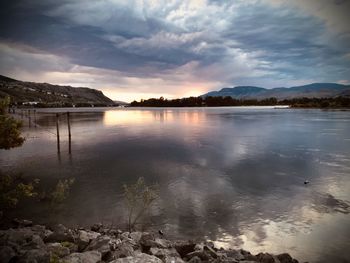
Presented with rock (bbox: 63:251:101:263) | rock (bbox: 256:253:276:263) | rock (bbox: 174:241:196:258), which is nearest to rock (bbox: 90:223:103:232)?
rock (bbox: 63:251:101:263)

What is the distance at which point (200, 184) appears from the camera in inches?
989

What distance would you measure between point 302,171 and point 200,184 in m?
13.9

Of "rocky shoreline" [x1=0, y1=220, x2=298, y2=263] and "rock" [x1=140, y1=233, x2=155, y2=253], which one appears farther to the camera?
"rock" [x1=140, y1=233, x2=155, y2=253]

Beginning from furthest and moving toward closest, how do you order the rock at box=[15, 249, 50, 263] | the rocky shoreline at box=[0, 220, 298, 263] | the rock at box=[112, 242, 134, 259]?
the rock at box=[112, 242, 134, 259], the rocky shoreline at box=[0, 220, 298, 263], the rock at box=[15, 249, 50, 263]

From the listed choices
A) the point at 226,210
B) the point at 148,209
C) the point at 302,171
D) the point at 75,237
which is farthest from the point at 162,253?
the point at 302,171

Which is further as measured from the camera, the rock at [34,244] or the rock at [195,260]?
the rock at [195,260]

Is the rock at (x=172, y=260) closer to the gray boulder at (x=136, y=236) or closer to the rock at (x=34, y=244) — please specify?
the gray boulder at (x=136, y=236)

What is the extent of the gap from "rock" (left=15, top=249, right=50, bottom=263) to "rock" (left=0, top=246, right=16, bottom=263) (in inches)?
16.4

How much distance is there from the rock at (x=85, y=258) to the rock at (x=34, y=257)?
732mm

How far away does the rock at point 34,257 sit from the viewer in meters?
8.76

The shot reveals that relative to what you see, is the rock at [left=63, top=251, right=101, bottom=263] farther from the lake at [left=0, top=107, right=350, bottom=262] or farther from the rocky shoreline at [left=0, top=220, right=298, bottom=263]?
the lake at [left=0, top=107, right=350, bottom=262]

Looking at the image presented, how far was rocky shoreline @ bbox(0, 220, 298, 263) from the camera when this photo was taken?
31.1 feet

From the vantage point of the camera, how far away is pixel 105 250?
10.7 meters

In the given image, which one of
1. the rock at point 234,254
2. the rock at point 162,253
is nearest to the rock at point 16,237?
the rock at point 162,253
